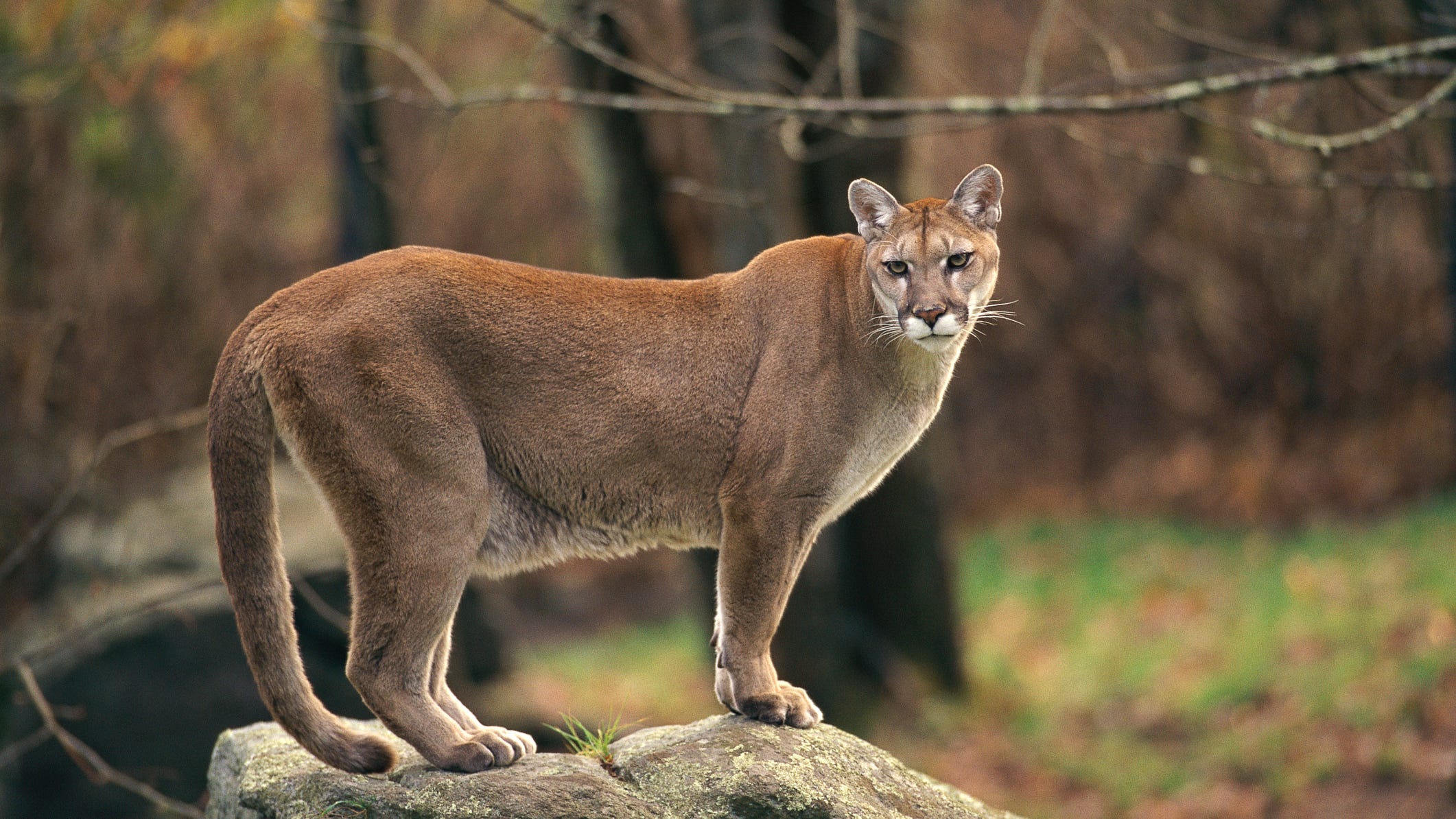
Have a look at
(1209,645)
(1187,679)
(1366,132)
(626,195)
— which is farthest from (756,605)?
(1209,645)

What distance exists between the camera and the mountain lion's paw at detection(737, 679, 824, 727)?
5.42 meters

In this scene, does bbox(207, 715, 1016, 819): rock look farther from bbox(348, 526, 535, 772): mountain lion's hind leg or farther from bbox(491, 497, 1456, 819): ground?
bbox(491, 497, 1456, 819): ground

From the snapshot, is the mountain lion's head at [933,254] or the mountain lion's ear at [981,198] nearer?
the mountain lion's head at [933,254]

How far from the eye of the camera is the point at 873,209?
5496 mm

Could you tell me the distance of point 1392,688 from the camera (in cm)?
1075

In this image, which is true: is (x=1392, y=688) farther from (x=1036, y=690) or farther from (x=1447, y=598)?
(x=1036, y=690)

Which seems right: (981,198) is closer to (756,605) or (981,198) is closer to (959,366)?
(756,605)

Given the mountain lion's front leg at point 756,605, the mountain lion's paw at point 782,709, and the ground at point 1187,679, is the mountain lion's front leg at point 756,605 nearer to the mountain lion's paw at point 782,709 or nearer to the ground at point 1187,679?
the mountain lion's paw at point 782,709

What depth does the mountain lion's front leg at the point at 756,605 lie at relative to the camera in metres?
5.34

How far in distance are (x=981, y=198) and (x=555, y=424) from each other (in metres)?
1.92

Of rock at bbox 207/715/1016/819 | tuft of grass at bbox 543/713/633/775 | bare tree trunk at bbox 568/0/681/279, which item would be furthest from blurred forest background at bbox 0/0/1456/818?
tuft of grass at bbox 543/713/633/775

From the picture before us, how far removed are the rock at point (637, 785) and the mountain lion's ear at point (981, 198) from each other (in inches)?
84.2

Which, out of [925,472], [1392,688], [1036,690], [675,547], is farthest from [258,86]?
[1392,688]

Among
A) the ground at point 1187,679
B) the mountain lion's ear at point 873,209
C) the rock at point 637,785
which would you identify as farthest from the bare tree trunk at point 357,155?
the rock at point 637,785
